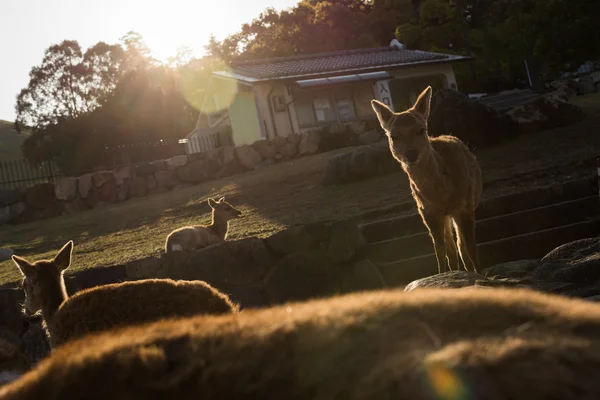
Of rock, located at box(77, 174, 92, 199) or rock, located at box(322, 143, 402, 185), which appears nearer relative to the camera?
rock, located at box(322, 143, 402, 185)

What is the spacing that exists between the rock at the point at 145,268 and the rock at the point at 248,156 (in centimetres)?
1533

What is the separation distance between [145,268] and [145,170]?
15788mm

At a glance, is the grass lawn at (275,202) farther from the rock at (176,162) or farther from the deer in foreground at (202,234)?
the rock at (176,162)

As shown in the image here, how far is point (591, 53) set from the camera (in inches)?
1718

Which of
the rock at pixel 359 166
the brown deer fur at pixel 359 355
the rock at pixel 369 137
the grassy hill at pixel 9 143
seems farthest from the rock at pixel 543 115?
the grassy hill at pixel 9 143

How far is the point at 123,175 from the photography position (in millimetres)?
25812

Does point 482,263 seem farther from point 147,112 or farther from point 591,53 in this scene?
point 147,112

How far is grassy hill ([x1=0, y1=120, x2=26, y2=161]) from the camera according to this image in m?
92.2

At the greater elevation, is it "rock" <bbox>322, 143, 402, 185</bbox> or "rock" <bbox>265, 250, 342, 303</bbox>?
"rock" <bbox>322, 143, 402, 185</bbox>

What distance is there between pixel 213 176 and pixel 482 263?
1662 cm

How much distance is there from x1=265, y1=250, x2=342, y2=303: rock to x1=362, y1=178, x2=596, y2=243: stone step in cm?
97

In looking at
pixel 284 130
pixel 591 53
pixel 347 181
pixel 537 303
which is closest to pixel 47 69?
pixel 284 130

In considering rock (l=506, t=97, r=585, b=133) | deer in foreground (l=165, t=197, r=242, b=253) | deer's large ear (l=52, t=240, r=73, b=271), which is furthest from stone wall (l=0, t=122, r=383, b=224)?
deer's large ear (l=52, t=240, r=73, b=271)

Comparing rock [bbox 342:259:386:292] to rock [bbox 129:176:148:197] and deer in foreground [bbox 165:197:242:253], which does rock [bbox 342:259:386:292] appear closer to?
deer in foreground [bbox 165:197:242:253]
